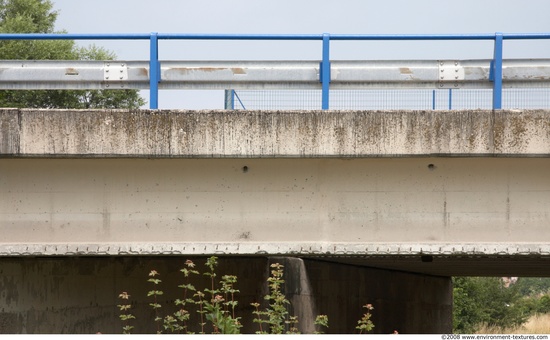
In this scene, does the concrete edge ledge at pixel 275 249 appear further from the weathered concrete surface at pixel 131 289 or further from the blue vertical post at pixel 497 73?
the blue vertical post at pixel 497 73

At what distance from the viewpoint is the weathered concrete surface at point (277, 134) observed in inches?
418

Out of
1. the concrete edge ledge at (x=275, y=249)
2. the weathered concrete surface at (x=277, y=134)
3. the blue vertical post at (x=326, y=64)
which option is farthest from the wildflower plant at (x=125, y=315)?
the blue vertical post at (x=326, y=64)

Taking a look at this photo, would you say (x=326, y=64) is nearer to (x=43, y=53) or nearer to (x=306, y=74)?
(x=306, y=74)

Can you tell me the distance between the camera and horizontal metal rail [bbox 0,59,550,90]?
11.4m

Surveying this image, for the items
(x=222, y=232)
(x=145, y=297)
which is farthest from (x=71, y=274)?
(x=222, y=232)

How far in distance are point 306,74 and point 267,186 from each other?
1.42 metres

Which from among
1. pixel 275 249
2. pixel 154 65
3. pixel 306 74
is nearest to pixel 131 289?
pixel 275 249

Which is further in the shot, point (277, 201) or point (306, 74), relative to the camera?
point (306, 74)

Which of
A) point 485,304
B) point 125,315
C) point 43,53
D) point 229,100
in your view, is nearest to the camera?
point 125,315

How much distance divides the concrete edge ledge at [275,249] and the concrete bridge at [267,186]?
1cm

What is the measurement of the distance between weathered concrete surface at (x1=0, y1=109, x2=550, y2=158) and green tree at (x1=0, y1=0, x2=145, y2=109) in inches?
1127

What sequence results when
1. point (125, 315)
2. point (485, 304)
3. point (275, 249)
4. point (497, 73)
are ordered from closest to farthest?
point (125, 315) < point (275, 249) < point (497, 73) < point (485, 304)

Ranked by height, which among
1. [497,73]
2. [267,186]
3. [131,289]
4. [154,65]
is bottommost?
[131,289]

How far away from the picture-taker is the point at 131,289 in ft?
40.6
